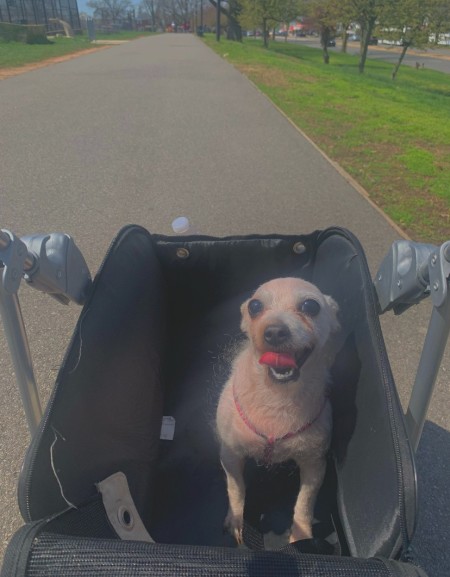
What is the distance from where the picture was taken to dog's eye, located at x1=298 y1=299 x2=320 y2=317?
190cm

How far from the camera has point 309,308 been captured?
1.90 metres

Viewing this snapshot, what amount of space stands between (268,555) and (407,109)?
39.0 feet

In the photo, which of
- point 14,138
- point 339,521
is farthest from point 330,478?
point 14,138

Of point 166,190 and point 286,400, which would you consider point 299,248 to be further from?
point 166,190

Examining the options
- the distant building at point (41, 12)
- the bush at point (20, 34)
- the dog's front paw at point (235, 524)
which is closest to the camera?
the dog's front paw at point (235, 524)

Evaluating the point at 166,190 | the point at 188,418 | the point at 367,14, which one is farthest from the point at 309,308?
the point at 367,14

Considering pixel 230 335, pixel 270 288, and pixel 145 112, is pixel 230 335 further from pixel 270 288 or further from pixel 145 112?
pixel 145 112

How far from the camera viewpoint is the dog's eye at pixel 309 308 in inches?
74.9

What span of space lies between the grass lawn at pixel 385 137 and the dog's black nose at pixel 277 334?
3575 mm

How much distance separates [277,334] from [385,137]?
25.6ft

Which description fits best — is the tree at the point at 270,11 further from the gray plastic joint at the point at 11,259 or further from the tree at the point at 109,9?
the tree at the point at 109,9

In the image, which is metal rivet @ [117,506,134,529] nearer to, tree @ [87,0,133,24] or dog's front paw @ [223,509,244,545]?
dog's front paw @ [223,509,244,545]

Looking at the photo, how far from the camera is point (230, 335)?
9.88 ft

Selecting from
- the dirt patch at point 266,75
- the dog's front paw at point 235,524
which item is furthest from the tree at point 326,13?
the dog's front paw at point 235,524
